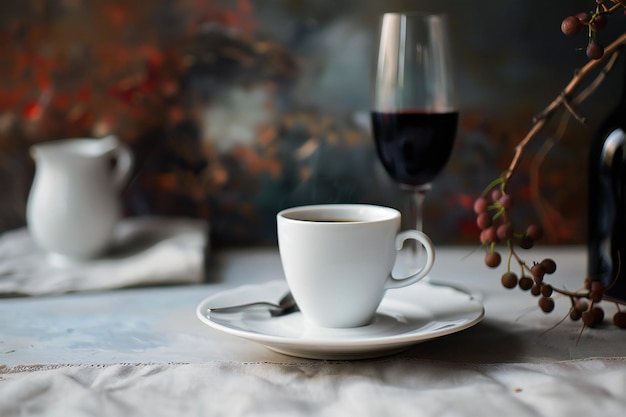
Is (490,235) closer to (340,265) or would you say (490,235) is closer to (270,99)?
(340,265)

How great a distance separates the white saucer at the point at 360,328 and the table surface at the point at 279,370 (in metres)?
0.02

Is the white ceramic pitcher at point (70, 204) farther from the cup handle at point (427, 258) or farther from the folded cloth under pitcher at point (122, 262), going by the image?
the cup handle at point (427, 258)

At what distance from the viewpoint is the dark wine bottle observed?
2.69 feet

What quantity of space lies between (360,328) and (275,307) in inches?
4.0

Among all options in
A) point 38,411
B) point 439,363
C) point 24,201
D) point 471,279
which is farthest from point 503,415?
point 24,201

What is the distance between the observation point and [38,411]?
599 mm

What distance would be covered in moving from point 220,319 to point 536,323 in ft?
1.13

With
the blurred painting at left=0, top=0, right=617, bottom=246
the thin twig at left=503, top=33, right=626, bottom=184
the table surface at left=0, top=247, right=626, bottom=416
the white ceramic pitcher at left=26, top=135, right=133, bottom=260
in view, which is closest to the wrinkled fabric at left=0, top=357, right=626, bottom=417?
the table surface at left=0, top=247, right=626, bottom=416

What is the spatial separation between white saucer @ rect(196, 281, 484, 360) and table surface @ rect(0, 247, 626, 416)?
0.02 m

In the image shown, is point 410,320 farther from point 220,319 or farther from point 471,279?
point 471,279

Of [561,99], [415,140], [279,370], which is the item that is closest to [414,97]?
[415,140]

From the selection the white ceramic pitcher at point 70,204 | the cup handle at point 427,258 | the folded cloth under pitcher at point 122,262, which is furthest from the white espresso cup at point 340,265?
the white ceramic pitcher at point 70,204

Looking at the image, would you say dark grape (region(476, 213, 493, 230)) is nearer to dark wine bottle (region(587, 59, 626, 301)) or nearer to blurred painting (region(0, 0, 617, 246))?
dark wine bottle (region(587, 59, 626, 301))

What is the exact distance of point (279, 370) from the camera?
67 cm
